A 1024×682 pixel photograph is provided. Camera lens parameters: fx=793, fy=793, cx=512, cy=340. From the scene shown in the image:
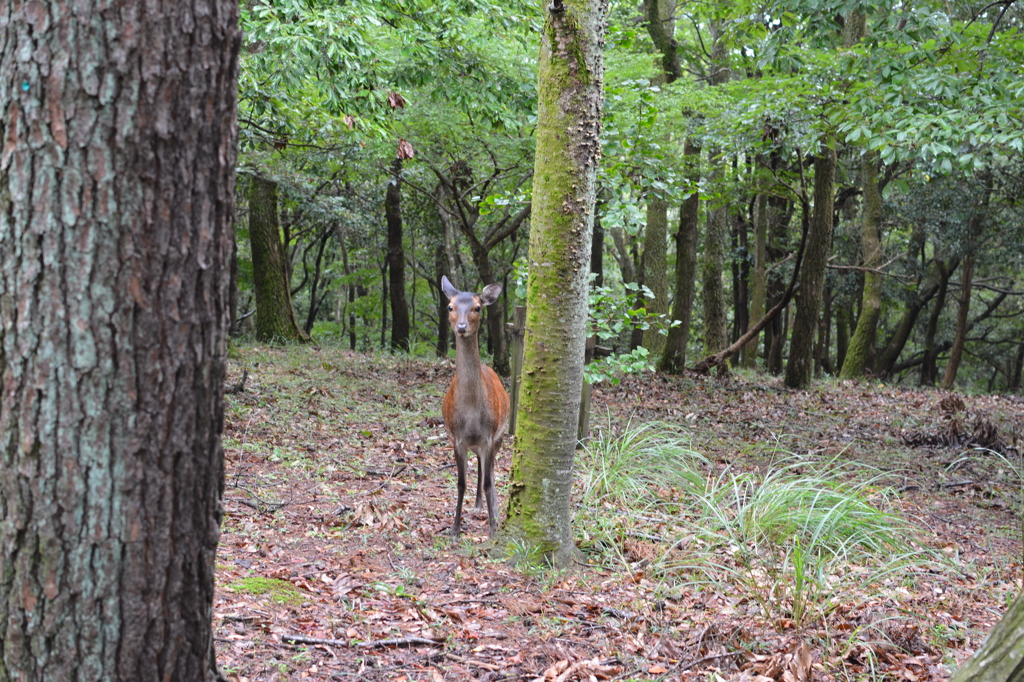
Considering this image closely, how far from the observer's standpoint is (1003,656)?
188 centimetres

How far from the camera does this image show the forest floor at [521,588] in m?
3.64

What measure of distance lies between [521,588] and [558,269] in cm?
195

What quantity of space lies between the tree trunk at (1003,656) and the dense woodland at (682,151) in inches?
193

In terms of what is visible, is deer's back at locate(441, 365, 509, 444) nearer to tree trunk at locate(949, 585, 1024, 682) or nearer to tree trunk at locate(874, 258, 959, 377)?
tree trunk at locate(949, 585, 1024, 682)

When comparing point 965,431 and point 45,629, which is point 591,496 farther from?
point 965,431

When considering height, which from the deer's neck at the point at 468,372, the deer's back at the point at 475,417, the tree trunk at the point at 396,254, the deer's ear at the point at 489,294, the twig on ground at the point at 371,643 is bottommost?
the twig on ground at the point at 371,643

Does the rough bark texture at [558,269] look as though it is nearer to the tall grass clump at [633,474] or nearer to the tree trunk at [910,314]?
the tall grass clump at [633,474]

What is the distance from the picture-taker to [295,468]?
7.59 meters

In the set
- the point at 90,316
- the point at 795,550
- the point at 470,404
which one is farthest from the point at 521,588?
the point at 90,316

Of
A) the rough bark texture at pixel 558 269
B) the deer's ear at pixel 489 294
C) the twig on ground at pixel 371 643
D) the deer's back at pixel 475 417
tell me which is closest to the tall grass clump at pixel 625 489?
the rough bark texture at pixel 558 269

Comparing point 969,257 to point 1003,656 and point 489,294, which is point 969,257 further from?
point 1003,656

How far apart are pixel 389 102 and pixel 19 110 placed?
22.9 feet

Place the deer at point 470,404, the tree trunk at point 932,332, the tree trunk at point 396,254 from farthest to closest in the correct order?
the tree trunk at point 932,332 → the tree trunk at point 396,254 → the deer at point 470,404

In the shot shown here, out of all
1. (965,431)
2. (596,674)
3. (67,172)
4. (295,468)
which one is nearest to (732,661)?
(596,674)
